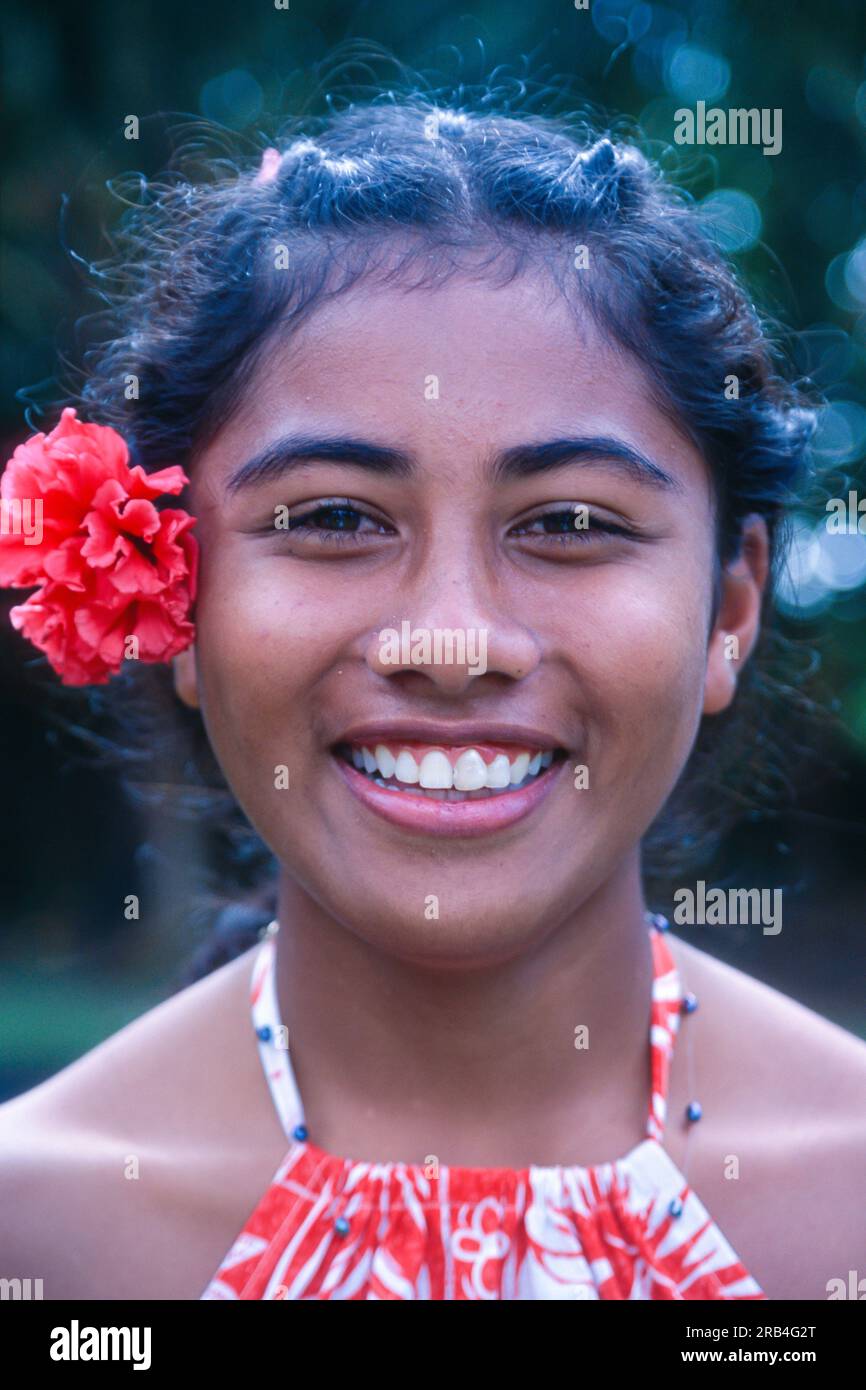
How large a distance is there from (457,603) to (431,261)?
51 centimetres

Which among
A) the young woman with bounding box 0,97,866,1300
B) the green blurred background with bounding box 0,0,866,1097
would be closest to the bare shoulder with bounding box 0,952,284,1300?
the young woman with bounding box 0,97,866,1300

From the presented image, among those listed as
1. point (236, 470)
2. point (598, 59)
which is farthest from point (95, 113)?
point (236, 470)

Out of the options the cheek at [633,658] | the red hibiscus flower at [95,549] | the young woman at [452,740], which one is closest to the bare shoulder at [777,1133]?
the young woman at [452,740]

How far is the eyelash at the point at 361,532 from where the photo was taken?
5.93ft

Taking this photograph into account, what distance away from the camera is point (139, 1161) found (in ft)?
6.71

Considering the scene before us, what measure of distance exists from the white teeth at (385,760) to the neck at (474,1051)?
0.31m

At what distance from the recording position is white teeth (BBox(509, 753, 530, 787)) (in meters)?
1.80

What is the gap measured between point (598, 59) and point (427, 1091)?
268 centimetres

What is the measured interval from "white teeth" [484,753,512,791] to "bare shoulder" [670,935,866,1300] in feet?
2.13

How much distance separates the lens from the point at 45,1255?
200 cm

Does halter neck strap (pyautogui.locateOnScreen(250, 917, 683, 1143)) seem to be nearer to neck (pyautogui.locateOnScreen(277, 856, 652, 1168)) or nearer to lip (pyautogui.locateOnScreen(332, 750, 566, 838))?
neck (pyautogui.locateOnScreen(277, 856, 652, 1168))

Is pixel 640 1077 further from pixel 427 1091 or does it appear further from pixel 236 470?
pixel 236 470

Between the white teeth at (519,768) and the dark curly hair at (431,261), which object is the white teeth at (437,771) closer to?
the white teeth at (519,768)

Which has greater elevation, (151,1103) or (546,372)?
(546,372)
